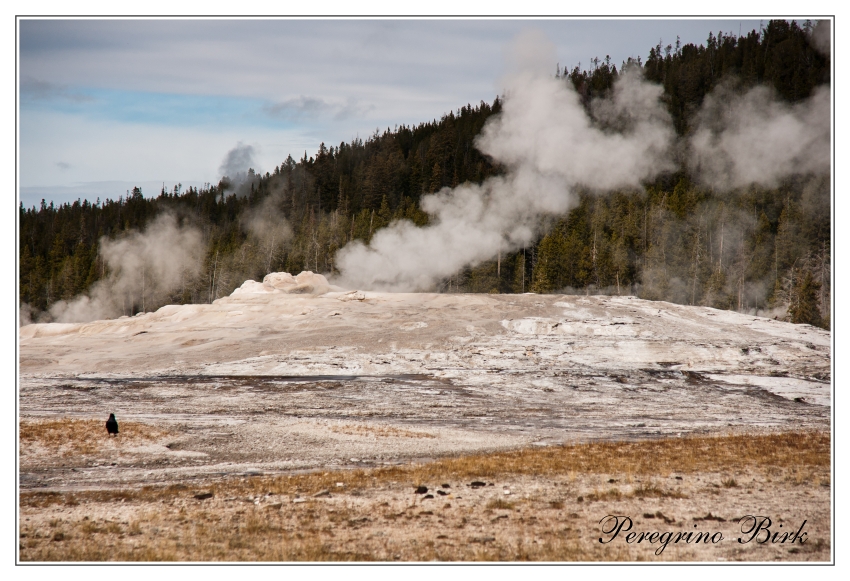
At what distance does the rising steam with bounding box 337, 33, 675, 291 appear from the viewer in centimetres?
6219

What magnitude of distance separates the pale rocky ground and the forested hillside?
1081cm

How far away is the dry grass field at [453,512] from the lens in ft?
33.9

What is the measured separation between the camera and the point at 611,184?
68125mm

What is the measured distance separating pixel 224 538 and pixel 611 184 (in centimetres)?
6404

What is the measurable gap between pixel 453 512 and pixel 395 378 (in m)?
19.1

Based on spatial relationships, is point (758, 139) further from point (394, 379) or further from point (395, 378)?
point (394, 379)

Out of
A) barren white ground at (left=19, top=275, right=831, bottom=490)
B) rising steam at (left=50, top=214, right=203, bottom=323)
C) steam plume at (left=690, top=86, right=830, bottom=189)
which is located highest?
steam plume at (left=690, top=86, right=830, bottom=189)

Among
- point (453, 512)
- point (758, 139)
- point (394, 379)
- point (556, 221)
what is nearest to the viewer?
point (453, 512)

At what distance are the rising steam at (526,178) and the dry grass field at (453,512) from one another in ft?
153

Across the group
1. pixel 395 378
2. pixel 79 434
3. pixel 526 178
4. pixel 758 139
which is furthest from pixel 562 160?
pixel 79 434

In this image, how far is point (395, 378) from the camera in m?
30.6

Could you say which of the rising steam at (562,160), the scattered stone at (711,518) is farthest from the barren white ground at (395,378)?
the rising steam at (562,160)
